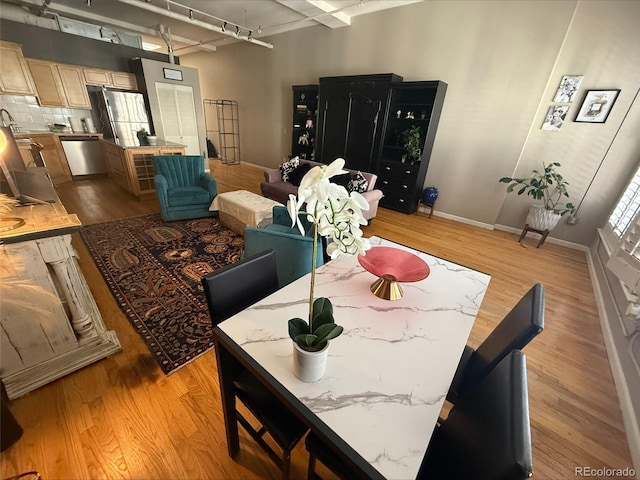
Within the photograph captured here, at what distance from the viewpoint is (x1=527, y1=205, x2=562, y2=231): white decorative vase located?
3332 mm

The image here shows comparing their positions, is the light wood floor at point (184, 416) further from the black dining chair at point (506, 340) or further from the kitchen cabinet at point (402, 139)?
the kitchen cabinet at point (402, 139)

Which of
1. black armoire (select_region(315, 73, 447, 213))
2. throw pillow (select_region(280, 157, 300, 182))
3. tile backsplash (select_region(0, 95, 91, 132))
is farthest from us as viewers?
tile backsplash (select_region(0, 95, 91, 132))

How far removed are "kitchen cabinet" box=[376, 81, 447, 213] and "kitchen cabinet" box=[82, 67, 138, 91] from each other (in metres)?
5.59

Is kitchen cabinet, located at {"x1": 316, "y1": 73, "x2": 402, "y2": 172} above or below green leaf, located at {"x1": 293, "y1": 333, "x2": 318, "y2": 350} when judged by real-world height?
above

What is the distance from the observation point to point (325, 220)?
651mm

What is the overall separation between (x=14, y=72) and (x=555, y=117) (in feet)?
27.4

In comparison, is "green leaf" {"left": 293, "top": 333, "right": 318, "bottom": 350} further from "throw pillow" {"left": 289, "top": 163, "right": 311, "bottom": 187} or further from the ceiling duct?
the ceiling duct

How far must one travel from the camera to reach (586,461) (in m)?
1.26

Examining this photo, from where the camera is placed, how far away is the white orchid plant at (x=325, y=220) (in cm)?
57

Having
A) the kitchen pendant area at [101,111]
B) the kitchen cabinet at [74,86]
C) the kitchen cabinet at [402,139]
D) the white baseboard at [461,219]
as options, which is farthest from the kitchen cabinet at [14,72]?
the white baseboard at [461,219]

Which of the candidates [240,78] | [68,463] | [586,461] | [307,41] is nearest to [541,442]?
[586,461]

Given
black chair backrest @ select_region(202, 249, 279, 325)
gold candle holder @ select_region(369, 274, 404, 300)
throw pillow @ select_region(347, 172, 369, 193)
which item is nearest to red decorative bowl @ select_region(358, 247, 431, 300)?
gold candle holder @ select_region(369, 274, 404, 300)

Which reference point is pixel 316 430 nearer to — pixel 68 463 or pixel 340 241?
pixel 340 241

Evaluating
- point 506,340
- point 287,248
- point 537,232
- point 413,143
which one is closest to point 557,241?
point 537,232
